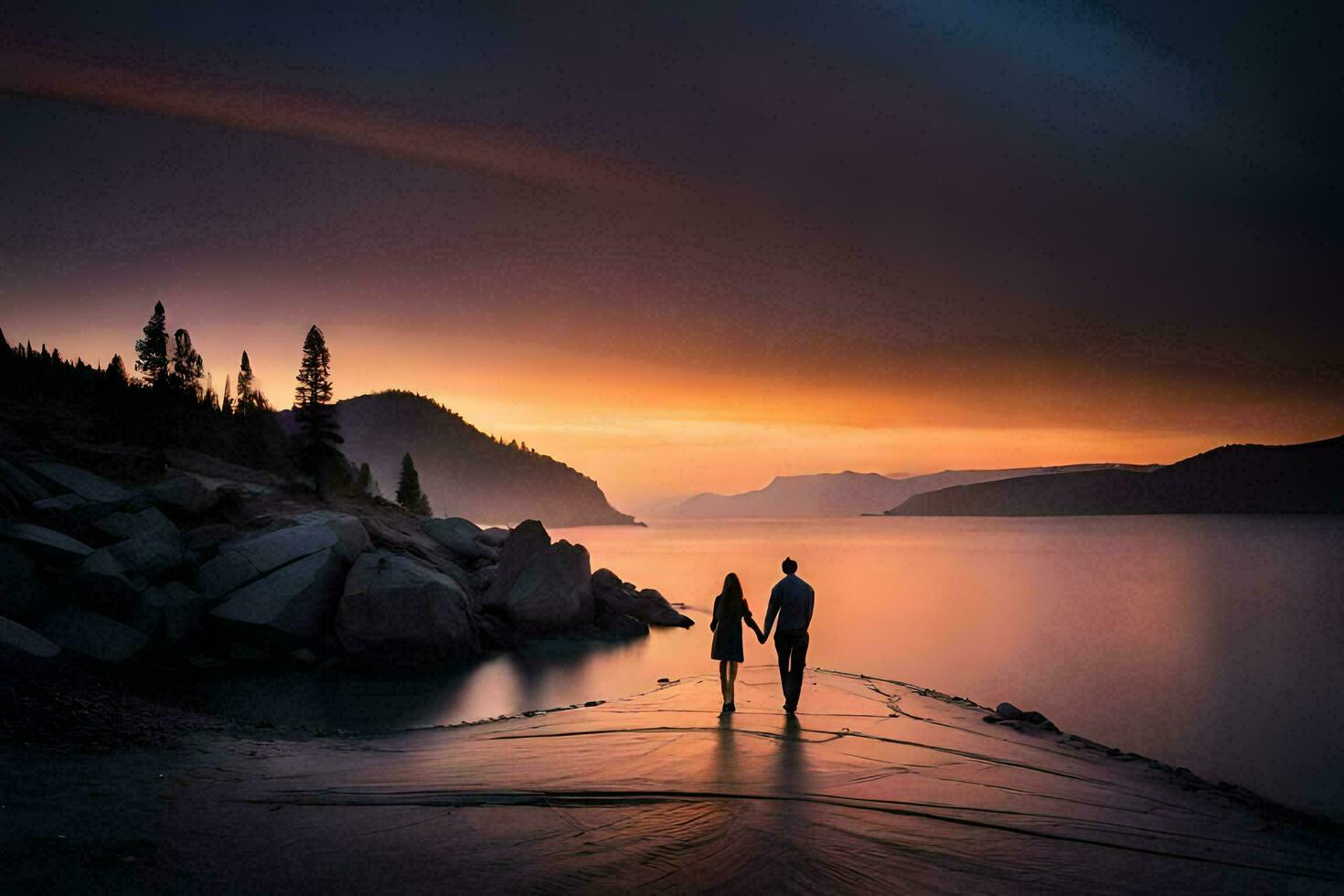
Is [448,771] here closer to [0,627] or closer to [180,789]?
[180,789]

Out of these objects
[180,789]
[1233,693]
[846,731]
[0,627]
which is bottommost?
[1233,693]

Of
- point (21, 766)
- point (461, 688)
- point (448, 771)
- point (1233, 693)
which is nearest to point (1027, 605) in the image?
point (1233, 693)

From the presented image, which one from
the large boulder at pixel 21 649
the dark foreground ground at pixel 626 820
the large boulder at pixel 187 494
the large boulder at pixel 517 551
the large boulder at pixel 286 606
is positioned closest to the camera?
the dark foreground ground at pixel 626 820

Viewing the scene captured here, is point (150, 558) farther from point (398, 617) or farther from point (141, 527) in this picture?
point (398, 617)

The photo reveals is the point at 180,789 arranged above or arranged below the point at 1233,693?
above

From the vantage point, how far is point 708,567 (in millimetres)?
89625

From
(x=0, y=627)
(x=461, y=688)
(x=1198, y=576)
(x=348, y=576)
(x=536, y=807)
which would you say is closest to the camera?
(x=536, y=807)

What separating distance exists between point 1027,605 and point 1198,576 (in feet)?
106

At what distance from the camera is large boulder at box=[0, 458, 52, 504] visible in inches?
895

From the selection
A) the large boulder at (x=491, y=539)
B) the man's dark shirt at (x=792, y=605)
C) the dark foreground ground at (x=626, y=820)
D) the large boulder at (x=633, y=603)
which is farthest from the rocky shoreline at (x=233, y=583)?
the man's dark shirt at (x=792, y=605)

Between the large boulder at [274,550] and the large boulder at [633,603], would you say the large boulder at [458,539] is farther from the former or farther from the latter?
the large boulder at [274,550]

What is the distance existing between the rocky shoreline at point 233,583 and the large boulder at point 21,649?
4673 millimetres

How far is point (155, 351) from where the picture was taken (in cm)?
5234

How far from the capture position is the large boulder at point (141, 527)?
78.0ft
